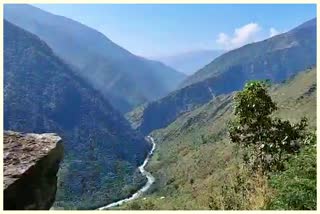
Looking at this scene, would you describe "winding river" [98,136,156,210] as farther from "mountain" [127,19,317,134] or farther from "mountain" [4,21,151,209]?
"mountain" [127,19,317,134]

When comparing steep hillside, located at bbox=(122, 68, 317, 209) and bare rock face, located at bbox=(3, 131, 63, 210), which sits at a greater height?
bare rock face, located at bbox=(3, 131, 63, 210)

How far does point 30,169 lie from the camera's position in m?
3.58

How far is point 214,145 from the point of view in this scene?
63.6 m

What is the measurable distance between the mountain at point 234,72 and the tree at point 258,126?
106 m

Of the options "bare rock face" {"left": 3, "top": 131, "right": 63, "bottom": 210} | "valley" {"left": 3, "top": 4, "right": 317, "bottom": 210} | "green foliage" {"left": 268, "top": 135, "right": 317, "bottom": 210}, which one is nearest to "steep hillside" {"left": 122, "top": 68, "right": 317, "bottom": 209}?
"valley" {"left": 3, "top": 4, "right": 317, "bottom": 210}

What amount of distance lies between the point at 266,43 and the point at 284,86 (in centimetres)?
10548

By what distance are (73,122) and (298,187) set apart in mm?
81898

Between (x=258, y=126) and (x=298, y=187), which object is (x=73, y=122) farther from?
(x=298, y=187)

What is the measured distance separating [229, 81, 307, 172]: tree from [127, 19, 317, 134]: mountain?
349 ft

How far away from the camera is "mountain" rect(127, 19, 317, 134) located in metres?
127

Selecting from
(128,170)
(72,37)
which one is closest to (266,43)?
(72,37)

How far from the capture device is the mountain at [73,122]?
5869cm

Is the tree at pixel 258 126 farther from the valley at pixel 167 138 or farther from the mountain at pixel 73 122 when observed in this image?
the mountain at pixel 73 122

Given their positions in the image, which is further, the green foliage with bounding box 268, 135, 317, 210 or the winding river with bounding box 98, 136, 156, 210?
the winding river with bounding box 98, 136, 156, 210
